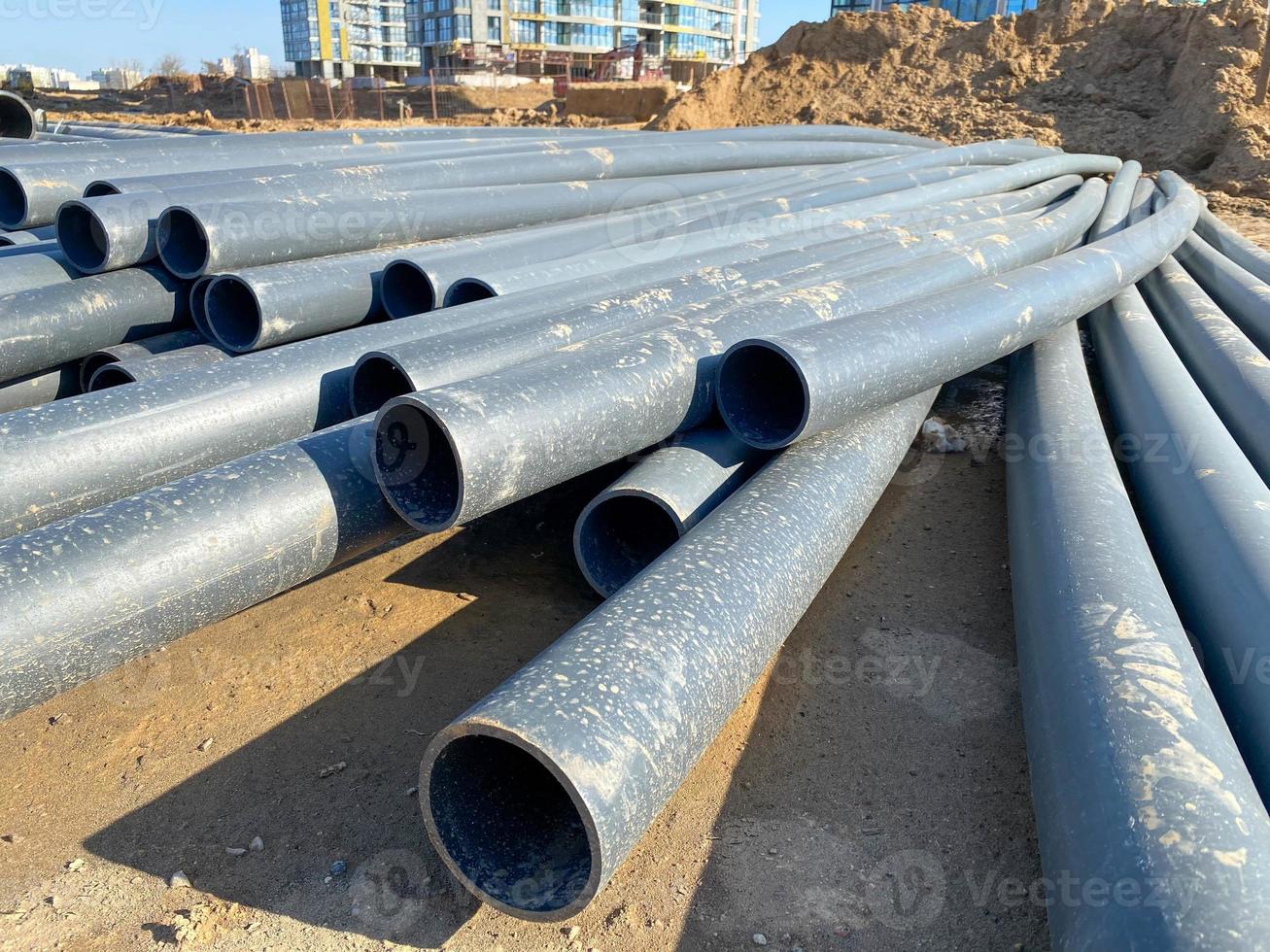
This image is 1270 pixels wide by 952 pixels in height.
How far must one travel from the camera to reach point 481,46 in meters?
66.8

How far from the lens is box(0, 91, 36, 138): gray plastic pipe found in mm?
9438

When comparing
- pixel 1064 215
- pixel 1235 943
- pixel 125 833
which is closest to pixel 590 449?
pixel 125 833

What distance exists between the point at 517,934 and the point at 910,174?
6.74 meters

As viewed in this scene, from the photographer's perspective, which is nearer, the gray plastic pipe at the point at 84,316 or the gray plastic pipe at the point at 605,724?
the gray plastic pipe at the point at 605,724

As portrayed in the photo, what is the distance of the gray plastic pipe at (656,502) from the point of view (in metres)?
3.28

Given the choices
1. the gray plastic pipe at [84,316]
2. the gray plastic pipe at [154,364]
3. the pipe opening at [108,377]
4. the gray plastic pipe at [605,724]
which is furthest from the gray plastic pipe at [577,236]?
the gray plastic pipe at [605,724]

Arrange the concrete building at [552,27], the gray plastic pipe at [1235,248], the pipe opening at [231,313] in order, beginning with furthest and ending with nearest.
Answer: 1. the concrete building at [552,27]
2. the gray plastic pipe at [1235,248]
3. the pipe opening at [231,313]

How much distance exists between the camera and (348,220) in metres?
4.95

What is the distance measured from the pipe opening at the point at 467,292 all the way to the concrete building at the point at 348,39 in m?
87.1

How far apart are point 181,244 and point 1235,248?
7595mm

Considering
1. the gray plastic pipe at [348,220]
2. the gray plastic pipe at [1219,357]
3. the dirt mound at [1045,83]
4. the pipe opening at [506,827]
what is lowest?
the pipe opening at [506,827]

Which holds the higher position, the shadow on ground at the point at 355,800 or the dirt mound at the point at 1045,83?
the dirt mound at the point at 1045,83

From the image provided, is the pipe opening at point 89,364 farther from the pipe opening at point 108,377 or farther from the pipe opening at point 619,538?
the pipe opening at point 619,538

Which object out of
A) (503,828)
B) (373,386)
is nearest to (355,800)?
(503,828)
